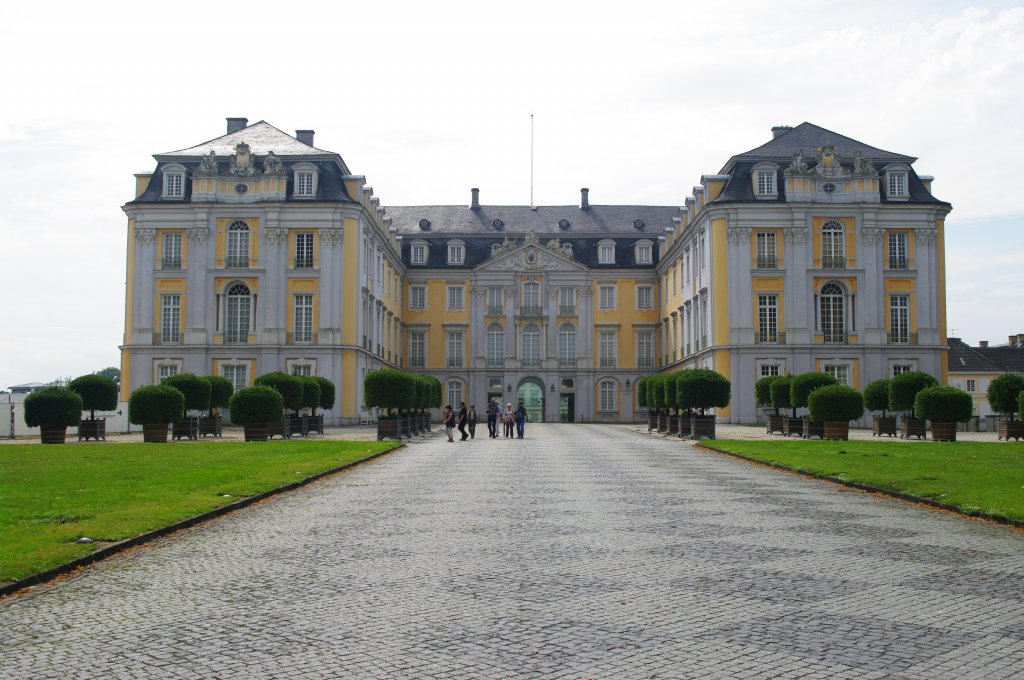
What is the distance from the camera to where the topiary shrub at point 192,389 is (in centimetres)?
3550

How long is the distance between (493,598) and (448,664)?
179 centimetres

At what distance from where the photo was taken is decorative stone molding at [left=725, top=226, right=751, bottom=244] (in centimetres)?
5128

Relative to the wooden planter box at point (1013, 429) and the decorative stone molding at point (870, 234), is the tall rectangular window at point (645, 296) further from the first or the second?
the wooden planter box at point (1013, 429)

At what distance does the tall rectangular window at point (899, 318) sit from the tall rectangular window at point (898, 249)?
1.69 meters

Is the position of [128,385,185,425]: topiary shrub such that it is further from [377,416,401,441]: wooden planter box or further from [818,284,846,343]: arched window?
[818,284,846,343]: arched window

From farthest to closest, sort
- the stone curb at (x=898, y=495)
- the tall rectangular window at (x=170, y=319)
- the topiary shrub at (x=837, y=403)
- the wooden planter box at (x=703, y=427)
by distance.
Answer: the tall rectangular window at (x=170, y=319), the wooden planter box at (x=703, y=427), the topiary shrub at (x=837, y=403), the stone curb at (x=898, y=495)

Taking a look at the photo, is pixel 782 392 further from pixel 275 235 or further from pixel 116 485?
pixel 116 485

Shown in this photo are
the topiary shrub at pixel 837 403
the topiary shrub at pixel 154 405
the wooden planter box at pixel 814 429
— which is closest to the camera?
the topiary shrub at pixel 154 405

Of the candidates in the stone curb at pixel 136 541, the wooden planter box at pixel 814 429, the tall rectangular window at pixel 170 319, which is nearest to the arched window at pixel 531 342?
the tall rectangular window at pixel 170 319

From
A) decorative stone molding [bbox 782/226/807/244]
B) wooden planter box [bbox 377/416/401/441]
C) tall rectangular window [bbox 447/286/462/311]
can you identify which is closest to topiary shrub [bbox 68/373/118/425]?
wooden planter box [bbox 377/416/401/441]

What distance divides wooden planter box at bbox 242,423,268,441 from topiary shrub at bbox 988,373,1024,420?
74.9 ft

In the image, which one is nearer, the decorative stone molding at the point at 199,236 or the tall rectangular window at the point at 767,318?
the tall rectangular window at the point at 767,318

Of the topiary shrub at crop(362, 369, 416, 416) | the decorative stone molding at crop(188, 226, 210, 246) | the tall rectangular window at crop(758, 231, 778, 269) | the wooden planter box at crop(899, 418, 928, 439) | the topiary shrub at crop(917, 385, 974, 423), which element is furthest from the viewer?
the decorative stone molding at crop(188, 226, 210, 246)

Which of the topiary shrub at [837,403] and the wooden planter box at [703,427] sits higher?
the topiary shrub at [837,403]
